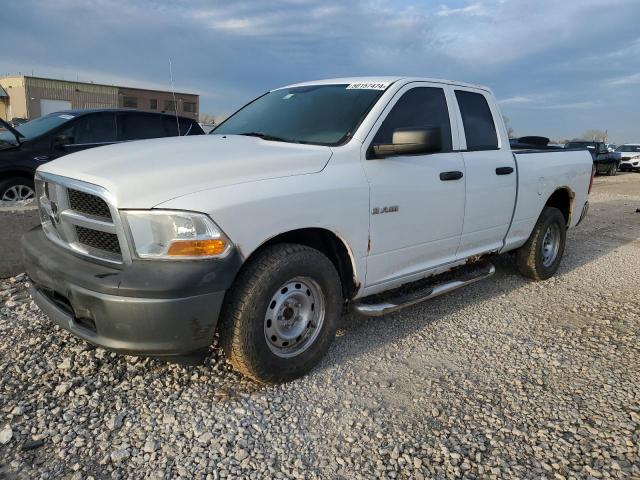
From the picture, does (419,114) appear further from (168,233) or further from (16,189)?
(16,189)

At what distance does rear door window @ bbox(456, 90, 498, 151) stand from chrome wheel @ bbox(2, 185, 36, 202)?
18.6ft

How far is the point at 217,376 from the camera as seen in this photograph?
3.06 m

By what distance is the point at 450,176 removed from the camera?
12.3 feet

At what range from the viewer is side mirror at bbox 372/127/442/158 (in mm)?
3104

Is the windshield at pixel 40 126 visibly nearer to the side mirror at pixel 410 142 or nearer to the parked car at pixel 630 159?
the side mirror at pixel 410 142

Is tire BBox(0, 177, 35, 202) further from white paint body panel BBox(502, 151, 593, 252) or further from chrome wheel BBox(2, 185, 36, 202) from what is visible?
white paint body panel BBox(502, 151, 593, 252)

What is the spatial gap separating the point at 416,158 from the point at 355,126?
1.78ft

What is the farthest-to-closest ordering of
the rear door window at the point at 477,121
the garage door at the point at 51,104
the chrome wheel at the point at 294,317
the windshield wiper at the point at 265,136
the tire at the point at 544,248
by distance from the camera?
the garage door at the point at 51,104, the tire at the point at 544,248, the rear door window at the point at 477,121, the windshield wiper at the point at 265,136, the chrome wheel at the point at 294,317

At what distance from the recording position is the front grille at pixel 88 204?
2537 millimetres

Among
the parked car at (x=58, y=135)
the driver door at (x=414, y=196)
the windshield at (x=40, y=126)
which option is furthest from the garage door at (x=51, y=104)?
the driver door at (x=414, y=196)

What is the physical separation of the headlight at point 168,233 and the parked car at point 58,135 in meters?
4.95

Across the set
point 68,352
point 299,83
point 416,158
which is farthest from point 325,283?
point 299,83

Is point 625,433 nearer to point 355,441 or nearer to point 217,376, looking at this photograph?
point 355,441

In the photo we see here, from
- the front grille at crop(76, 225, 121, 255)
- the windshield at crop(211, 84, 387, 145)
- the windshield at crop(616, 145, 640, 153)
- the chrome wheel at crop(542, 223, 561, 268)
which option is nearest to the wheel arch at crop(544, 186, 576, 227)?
the chrome wheel at crop(542, 223, 561, 268)
